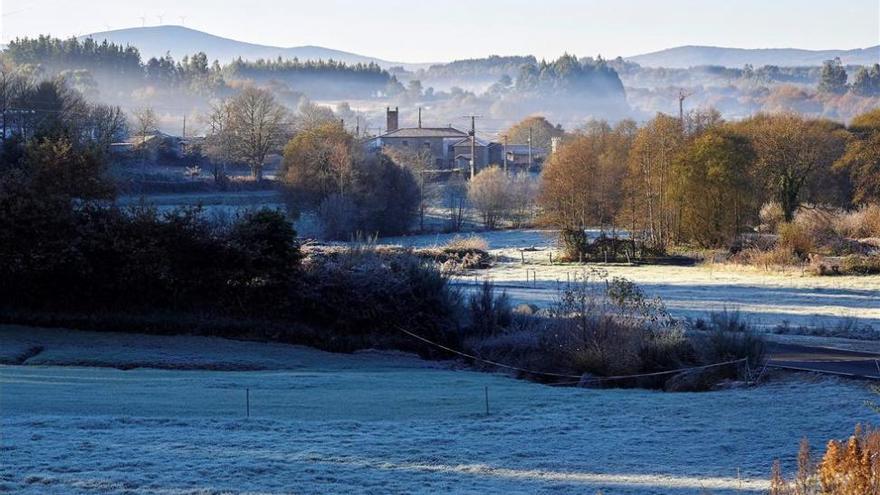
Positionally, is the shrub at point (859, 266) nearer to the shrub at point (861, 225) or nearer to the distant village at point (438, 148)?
the shrub at point (861, 225)

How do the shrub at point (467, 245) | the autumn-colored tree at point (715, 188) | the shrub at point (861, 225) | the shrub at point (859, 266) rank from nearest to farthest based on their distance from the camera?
the shrub at point (859, 266), the shrub at point (861, 225), the shrub at point (467, 245), the autumn-colored tree at point (715, 188)

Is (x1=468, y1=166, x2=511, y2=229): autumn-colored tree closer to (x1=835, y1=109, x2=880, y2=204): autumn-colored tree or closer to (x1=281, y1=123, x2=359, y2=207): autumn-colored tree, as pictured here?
(x1=281, y1=123, x2=359, y2=207): autumn-colored tree

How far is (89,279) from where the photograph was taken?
3028cm

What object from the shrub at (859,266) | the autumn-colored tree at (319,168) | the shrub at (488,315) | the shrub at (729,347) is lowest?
the shrub at (859,266)

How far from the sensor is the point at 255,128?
9744 centimetres

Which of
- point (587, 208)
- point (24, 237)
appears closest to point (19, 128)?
point (587, 208)

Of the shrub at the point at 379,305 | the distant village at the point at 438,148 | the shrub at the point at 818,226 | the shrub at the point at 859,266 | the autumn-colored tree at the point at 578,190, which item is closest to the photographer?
the shrub at the point at 379,305

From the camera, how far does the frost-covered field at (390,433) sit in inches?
434

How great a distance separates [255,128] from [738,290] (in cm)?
6001

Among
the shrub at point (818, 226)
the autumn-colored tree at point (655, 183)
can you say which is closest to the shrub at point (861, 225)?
the shrub at point (818, 226)

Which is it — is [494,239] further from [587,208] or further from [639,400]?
[639,400]

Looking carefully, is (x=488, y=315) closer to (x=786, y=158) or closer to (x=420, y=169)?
(x=786, y=158)

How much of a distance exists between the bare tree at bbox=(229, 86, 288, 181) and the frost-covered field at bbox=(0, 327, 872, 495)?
76019 millimetres

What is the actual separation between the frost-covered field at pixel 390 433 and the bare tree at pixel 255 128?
7602cm
